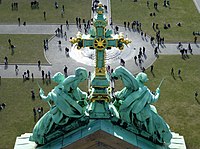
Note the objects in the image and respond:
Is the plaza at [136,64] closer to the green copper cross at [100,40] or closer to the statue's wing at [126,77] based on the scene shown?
the statue's wing at [126,77]

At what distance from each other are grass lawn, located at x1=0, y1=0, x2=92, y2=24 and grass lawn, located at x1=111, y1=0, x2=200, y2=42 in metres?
5.07

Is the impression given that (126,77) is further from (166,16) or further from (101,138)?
(166,16)

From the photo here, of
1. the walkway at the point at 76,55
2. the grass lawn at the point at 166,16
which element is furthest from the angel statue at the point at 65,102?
the grass lawn at the point at 166,16

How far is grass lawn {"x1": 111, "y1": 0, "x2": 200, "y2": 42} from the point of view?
69.3 metres

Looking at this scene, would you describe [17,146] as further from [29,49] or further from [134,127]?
[29,49]

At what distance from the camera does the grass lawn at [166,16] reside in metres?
69.3

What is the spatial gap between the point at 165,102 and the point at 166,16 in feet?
90.6

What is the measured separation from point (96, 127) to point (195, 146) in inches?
786

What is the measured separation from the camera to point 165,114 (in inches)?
1902

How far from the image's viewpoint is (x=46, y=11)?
76.6m

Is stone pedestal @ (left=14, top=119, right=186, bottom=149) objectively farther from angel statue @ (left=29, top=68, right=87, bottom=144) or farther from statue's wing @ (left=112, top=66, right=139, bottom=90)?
statue's wing @ (left=112, top=66, right=139, bottom=90)

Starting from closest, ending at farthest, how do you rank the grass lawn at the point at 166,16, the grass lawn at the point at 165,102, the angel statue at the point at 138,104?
1. the angel statue at the point at 138,104
2. the grass lawn at the point at 165,102
3. the grass lawn at the point at 166,16

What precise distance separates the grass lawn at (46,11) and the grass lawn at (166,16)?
200 inches

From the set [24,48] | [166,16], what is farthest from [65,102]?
[166,16]
